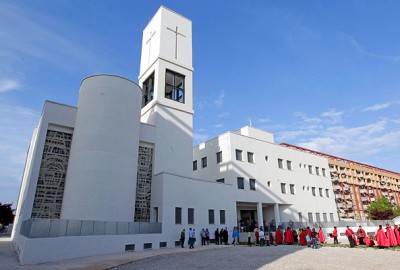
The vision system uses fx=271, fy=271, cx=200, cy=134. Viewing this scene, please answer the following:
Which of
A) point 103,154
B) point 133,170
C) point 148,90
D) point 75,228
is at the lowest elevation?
point 75,228

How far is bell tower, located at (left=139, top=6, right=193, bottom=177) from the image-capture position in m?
28.0

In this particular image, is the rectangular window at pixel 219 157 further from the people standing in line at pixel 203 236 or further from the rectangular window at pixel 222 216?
the people standing in line at pixel 203 236

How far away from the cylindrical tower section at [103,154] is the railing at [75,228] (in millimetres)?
2166

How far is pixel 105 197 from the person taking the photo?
20422mm

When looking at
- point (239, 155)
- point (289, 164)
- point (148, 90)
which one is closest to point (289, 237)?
point (239, 155)

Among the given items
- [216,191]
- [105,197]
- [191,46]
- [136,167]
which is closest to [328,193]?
[216,191]

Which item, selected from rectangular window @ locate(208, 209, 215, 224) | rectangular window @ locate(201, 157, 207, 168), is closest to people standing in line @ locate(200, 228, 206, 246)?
rectangular window @ locate(208, 209, 215, 224)

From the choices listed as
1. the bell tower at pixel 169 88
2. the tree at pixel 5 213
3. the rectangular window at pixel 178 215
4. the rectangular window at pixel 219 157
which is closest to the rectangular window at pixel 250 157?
the rectangular window at pixel 219 157

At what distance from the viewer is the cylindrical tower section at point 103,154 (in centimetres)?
2006

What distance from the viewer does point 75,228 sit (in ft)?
53.0

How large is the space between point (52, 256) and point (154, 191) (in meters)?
10.6

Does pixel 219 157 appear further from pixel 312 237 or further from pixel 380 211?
pixel 380 211

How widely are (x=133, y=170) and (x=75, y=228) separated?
7.33m

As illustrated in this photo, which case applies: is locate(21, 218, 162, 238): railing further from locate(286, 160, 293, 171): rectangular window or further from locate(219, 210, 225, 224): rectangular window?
Answer: locate(286, 160, 293, 171): rectangular window
